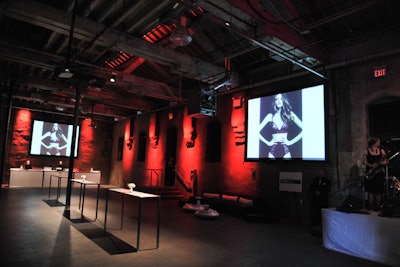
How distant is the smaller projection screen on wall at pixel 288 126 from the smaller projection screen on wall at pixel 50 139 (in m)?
10.7

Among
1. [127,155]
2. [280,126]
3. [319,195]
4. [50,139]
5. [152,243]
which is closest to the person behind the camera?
[152,243]

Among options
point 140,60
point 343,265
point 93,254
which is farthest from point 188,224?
point 140,60

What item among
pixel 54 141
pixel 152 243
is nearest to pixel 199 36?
pixel 152 243

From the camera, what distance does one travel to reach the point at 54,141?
50.8ft

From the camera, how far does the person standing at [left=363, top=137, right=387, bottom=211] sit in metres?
5.68

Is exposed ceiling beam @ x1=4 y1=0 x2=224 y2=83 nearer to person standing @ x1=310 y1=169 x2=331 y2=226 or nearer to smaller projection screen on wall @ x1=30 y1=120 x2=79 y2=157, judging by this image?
person standing @ x1=310 y1=169 x2=331 y2=226

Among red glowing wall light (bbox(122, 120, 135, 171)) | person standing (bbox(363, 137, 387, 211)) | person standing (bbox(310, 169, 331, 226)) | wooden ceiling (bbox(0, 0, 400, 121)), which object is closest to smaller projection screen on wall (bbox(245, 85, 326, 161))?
person standing (bbox(310, 169, 331, 226))

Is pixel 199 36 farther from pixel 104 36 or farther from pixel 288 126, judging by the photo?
pixel 288 126

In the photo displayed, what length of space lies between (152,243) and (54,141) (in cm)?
1290

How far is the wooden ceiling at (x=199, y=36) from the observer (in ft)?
17.5

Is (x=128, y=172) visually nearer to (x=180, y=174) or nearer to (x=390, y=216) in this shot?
(x=180, y=174)

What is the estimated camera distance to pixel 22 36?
774 centimetres

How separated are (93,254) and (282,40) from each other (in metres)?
5.11

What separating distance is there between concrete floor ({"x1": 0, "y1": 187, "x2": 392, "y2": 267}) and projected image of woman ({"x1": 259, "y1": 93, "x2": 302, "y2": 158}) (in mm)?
2018
